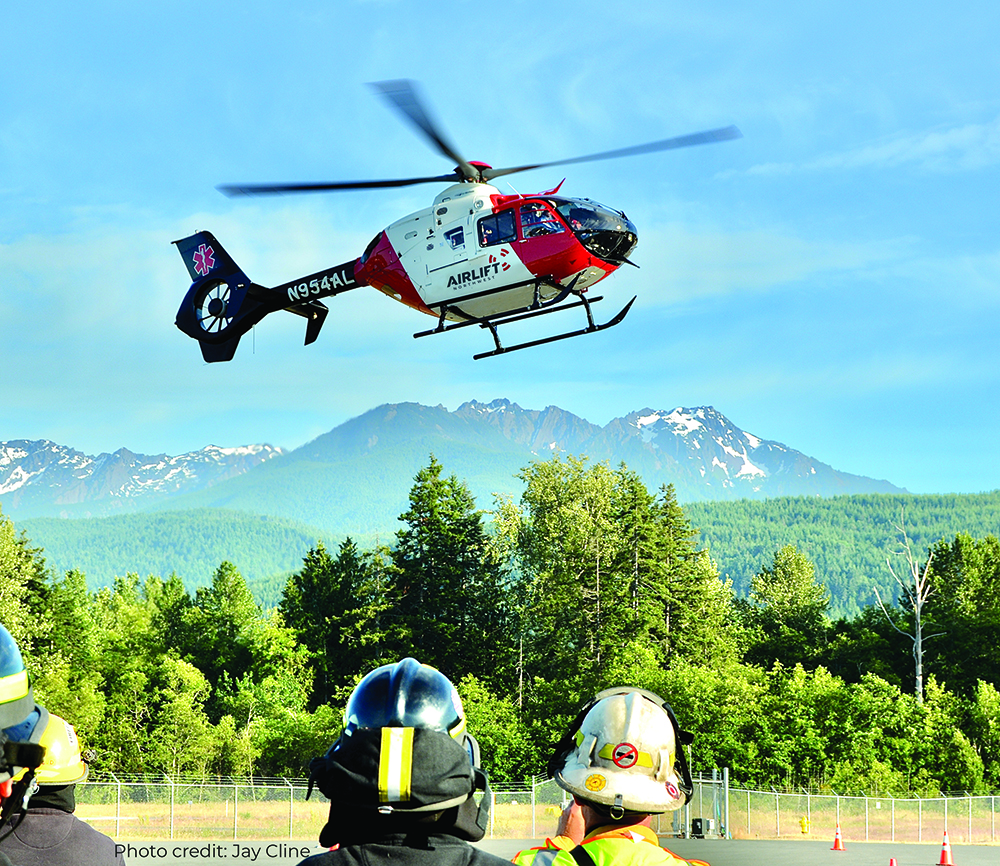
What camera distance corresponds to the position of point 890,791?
50.6 meters

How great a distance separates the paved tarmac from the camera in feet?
95.1

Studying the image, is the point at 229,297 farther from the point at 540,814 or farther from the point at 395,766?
the point at 395,766

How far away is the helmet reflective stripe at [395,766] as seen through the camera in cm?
299

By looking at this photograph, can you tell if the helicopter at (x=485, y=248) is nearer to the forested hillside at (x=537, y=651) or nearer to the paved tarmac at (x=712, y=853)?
the paved tarmac at (x=712, y=853)

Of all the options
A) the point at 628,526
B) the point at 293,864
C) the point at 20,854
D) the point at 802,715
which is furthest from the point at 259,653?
the point at 20,854

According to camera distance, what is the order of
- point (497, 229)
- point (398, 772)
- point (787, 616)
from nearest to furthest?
point (398, 772), point (497, 229), point (787, 616)

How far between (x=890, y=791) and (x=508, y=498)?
32.5m

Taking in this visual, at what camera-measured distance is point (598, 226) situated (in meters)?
24.6

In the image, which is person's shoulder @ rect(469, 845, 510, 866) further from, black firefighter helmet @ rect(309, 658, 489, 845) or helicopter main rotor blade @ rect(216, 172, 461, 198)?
helicopter main rotor blade @ rect(216, 172, 461, 198)

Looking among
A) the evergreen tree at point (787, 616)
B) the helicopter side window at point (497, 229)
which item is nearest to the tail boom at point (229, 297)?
the helicopter side window at point (497, 229)

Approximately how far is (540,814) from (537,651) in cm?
3258

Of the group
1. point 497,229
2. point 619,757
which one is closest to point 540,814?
point 497,229

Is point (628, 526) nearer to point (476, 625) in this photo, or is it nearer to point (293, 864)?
point (476, 625)

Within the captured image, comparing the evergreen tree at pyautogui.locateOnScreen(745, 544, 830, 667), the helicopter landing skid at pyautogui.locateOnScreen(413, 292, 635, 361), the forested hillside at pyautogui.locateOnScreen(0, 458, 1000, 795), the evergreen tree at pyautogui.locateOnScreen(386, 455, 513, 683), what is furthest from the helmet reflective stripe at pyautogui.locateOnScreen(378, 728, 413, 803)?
the evergreen tree at pyautogui.locateOnScreen(745, 544, 830, 667)
